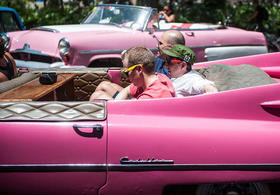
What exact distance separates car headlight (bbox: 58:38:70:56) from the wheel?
3.60 metres

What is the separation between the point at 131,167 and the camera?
7.45 ft

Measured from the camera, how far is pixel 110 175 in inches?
89.6

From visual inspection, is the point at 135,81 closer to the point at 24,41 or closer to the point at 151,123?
the point at 151,123

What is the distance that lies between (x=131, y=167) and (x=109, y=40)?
372 centimetres

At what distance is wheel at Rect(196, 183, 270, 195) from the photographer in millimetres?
2424

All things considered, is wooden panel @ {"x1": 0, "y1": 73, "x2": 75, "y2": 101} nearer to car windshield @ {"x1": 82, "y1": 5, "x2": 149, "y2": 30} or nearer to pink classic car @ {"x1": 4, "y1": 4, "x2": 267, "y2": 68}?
pink classic car @ {"x1": 4, "y1": 4, "x2": 267, "y2": 68}

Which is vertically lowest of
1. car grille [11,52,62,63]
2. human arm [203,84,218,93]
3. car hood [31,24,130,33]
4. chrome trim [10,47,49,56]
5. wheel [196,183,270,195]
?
car grille [11,52,62,63]

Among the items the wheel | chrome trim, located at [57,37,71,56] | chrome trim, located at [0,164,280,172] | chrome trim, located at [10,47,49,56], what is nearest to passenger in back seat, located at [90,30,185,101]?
chrome trim, located at [0,164,280,172]

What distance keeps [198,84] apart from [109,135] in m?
1.06

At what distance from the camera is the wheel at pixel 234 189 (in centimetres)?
242

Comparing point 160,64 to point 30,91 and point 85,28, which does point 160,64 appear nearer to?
point 30,91

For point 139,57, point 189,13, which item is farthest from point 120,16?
point 189,13

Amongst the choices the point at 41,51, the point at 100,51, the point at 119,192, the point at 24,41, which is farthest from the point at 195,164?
the point at 24,41

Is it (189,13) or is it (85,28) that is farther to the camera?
(189,13)
